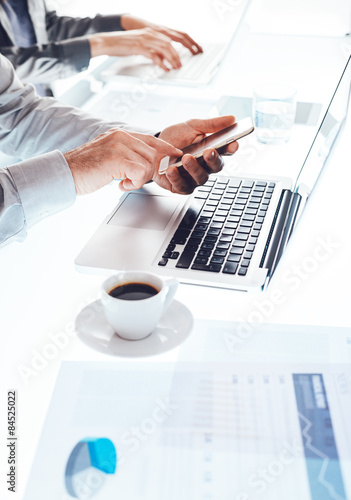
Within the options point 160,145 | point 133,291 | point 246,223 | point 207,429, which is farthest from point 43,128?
point 207,429

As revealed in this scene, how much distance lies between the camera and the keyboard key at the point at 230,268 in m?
0.80

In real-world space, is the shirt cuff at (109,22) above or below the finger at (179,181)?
below

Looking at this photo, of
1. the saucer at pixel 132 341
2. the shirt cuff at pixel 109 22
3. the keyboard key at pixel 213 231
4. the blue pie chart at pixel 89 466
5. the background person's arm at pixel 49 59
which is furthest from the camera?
the shirt cuff at pixel 109 22

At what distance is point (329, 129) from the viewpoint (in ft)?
3.31

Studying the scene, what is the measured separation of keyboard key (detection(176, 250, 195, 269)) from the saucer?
0.09 metres

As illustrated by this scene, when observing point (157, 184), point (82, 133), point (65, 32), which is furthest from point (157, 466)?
point (65, 32)

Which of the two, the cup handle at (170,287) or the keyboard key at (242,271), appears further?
the keyboard key at (242,271)

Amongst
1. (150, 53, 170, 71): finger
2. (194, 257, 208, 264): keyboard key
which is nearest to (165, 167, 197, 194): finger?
(194, 257, 208, 264): keyboard key

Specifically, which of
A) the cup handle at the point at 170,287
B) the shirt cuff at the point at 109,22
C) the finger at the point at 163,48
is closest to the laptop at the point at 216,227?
the cup handle at the point at 170,287

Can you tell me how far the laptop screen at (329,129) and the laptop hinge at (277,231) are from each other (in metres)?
0.04

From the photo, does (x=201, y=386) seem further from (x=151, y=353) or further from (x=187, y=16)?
(x=187, y=16)

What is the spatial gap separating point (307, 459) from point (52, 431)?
0.26 metres

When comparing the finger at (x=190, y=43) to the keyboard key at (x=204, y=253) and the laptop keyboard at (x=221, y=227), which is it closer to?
the laptop keyboard at (x=221, y=227)

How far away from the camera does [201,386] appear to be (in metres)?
0.65
